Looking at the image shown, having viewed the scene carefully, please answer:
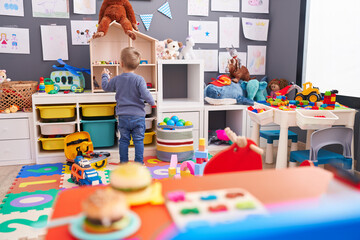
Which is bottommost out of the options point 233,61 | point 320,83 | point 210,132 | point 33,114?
point 210,132

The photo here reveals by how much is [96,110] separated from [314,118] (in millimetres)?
2022

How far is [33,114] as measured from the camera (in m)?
3.10

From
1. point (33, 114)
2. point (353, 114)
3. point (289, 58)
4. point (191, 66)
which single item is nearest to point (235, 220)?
point (353, 114)

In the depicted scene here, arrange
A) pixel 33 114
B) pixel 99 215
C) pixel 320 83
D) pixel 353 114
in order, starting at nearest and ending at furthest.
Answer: pixel 99 215
pixel 353 114
pixel 33 114
pixel 320 83

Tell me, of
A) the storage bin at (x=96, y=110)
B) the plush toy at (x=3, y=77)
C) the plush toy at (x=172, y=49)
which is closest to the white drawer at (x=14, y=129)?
the plush toy at (x=3, y=77)

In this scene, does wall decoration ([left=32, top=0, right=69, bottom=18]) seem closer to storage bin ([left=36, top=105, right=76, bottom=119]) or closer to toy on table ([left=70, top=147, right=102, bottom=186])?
storage bin ([left=36, top=105, right=76, bottom=119])

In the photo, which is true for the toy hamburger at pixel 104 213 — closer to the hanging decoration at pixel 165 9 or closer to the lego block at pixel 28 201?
the lego block at pixel 28 201

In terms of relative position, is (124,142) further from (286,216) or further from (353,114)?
(286,216)

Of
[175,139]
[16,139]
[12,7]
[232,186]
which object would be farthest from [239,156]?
[12,7]

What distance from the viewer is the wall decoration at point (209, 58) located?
3928 millimetres

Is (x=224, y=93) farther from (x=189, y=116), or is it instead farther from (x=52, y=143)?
(x=52, y=143)

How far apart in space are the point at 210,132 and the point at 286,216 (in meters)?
3.27

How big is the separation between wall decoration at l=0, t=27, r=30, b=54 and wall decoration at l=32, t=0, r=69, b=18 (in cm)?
23

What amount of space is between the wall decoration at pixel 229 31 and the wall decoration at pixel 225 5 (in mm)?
104
